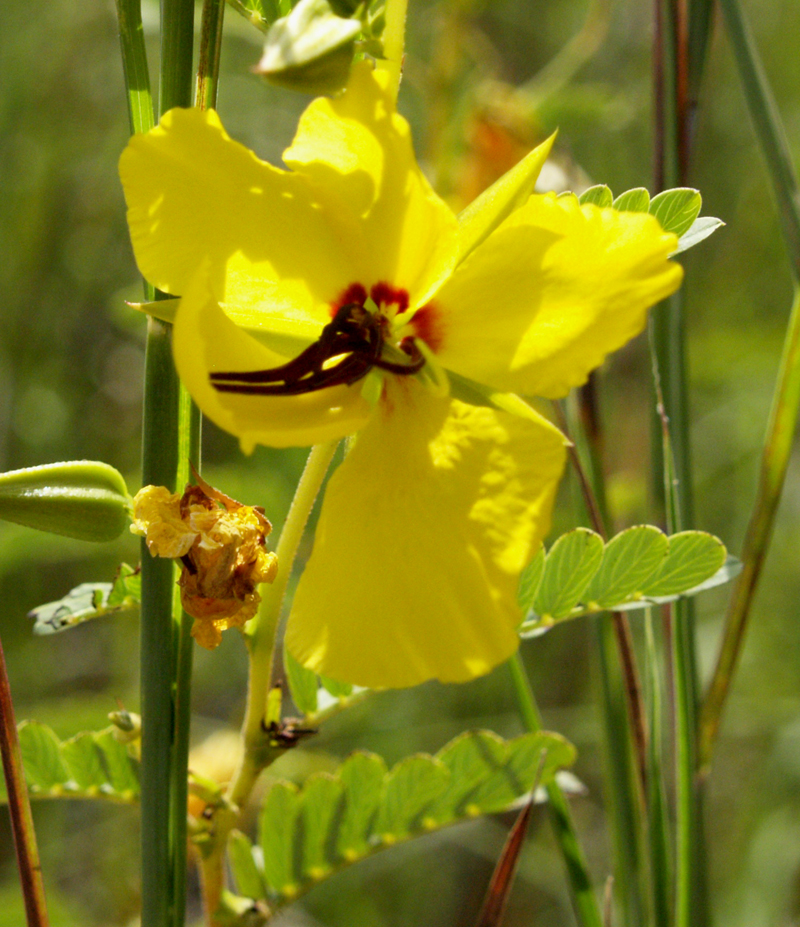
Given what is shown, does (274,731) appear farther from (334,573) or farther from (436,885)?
(436,885)

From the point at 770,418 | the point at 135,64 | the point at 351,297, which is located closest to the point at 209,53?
the point at 135,64

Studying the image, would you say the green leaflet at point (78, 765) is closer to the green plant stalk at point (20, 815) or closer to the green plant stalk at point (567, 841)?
the green plant stalk at point (20, 815)

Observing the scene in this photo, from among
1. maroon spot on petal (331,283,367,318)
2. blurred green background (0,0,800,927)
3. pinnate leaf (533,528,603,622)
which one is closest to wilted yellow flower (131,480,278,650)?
maroon spot on petal (331,283,367,318)

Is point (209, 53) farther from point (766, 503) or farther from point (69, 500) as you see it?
point (766, 503)

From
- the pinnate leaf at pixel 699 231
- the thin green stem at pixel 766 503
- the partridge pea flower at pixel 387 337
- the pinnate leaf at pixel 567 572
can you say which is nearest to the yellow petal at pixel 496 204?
the partridge pea flower at pixel 387 337

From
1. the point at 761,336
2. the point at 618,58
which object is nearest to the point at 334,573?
the point at 761,336

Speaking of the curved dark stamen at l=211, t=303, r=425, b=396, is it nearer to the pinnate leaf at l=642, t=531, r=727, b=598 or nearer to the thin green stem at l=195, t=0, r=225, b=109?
the thin green stem at l=195, t=0, r=225, b=109

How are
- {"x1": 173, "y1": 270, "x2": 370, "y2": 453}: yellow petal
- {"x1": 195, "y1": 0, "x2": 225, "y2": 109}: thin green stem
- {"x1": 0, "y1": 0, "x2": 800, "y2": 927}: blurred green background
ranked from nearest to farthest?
1. {"x1": 173, "y1": 270, "x2": 370, "y2": 453}: yellow petal
2. {"x1": 195, "y1": 0, "x2": 225, "y2": 109}: thin green stem
3. {"x1": 0, "y1": 0, "x2": 800, "y2": 927}: blurred green background
